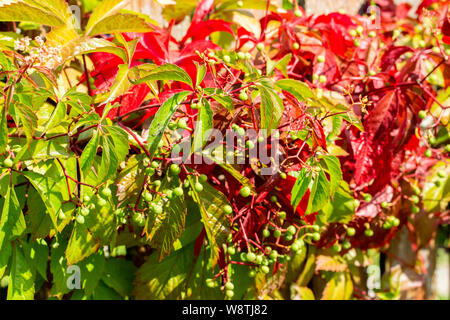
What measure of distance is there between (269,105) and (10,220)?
1.85ft

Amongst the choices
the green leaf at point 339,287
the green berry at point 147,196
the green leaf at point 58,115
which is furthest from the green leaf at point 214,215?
the green leaf at point 339,287

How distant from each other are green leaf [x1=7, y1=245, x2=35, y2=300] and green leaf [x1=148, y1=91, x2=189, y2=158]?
0.43 m

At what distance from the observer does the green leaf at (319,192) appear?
991 millimetres

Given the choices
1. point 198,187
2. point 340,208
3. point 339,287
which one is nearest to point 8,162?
point 198,187

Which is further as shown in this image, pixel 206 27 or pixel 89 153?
pixel 206 27

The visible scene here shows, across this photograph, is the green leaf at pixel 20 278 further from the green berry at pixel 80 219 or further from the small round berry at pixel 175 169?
the small round berry at pixel 175 169

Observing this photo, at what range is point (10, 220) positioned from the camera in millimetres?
931

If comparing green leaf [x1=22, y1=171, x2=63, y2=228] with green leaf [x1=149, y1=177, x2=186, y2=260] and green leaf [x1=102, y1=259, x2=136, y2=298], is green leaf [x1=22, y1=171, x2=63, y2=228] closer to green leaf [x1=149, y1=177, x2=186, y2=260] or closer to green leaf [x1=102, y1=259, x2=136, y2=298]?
green leaf [x1=149, y1=177, x2=186, y2=260]

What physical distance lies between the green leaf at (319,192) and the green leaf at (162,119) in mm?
333

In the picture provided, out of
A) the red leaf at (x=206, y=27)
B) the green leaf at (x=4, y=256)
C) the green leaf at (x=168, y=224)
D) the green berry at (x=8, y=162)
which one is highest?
the red leaf at (x=206, y=27)

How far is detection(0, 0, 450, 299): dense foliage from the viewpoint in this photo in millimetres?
920

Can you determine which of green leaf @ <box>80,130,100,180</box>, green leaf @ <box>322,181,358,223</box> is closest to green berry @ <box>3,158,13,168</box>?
green leaf @ <box>80,130,100,180</box>

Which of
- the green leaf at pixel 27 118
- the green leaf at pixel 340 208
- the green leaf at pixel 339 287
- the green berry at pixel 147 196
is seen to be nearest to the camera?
the green leaf at pixel 27 118

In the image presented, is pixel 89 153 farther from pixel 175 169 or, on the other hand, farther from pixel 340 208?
pixel 340 208
